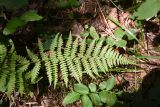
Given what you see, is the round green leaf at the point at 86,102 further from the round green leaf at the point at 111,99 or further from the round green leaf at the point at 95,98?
the round green leaf at the point at 111,99

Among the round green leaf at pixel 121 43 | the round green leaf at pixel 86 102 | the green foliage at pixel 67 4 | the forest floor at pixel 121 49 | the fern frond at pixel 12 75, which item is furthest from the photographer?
the green foliage at pixel 67 4

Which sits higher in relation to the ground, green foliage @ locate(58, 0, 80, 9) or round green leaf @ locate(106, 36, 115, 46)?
green foliage @ locate(58, 0, 80, 9)

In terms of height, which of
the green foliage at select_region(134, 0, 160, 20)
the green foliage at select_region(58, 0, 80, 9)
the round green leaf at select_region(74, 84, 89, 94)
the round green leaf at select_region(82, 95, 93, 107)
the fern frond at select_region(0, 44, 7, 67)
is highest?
the green foliage at select_region(58, 0, 80, 9)

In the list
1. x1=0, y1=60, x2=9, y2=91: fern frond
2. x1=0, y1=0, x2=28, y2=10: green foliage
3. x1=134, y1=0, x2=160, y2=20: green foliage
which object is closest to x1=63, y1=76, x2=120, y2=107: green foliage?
x1=0, y1=60, x2=9, y2=91: fern frond

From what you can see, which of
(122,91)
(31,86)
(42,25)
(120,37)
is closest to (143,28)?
(120,37)

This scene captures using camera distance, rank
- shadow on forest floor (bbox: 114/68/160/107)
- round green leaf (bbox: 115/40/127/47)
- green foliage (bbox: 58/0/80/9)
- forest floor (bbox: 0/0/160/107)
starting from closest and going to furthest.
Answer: shadow on forest floor (bbox: 114/68/160/107) < forest floor (bbox: 0/0/160/107) < round green leaf (bbox: 115/40/127/47) < green foliage (bbox: 58/0/80/9)

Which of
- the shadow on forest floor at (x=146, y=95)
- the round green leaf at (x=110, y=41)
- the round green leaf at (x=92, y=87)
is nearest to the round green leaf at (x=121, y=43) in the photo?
the round green leaf at (x=110, y=41)

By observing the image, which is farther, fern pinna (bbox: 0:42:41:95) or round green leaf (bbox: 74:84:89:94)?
round green leaf (bbox: 74:84:89:94)

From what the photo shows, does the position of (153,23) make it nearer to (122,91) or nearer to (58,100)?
(122,91)

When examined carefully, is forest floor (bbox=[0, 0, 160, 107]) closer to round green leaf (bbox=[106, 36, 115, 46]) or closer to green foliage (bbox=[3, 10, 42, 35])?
round green leaf (bbox=[106, 36, 115, 46])
